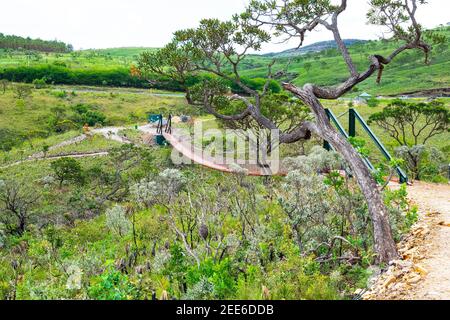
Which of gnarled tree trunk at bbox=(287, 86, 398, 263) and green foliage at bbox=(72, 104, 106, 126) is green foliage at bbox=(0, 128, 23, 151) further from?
gnarled tree trunk at bbox=(287, 86, 398, 263)

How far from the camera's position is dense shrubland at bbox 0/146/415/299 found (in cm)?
403

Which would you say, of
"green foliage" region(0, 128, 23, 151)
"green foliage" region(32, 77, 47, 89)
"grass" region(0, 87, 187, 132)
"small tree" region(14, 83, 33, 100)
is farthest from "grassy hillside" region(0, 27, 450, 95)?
"green foliage" region(0, 128, 23, 151)

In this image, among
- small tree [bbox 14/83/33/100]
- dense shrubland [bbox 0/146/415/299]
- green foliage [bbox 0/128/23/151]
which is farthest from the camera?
small tree [bbox 14/83/33/100]

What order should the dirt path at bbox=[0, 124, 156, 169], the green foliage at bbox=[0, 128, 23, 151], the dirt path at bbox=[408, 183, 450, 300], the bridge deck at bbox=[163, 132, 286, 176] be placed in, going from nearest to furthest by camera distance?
the dirt path at bbox=[408, 183, 450, 300]
the bridge deck at bbox=[163, 132, 286, 176]
the dirt path at bbox=[0, 124, 156, 169]
the green foliage at bbox=[0, 128, 23, 151]

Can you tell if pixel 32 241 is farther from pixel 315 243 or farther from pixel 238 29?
pixel 315 243

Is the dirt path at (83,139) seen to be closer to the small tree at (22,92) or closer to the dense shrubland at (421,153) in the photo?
the dense shrubland at (421,153)

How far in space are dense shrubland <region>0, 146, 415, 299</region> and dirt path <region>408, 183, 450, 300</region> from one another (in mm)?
328

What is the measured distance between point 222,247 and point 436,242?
2.18 meters

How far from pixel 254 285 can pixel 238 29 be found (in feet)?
18.8

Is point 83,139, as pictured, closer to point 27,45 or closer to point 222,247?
point 222,247

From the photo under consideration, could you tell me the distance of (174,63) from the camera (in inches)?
319

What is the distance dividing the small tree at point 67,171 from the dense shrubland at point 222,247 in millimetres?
4377

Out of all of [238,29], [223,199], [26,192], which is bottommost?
[26,192]

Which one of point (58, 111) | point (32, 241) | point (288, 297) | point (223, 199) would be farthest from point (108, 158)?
point (288, 297)
